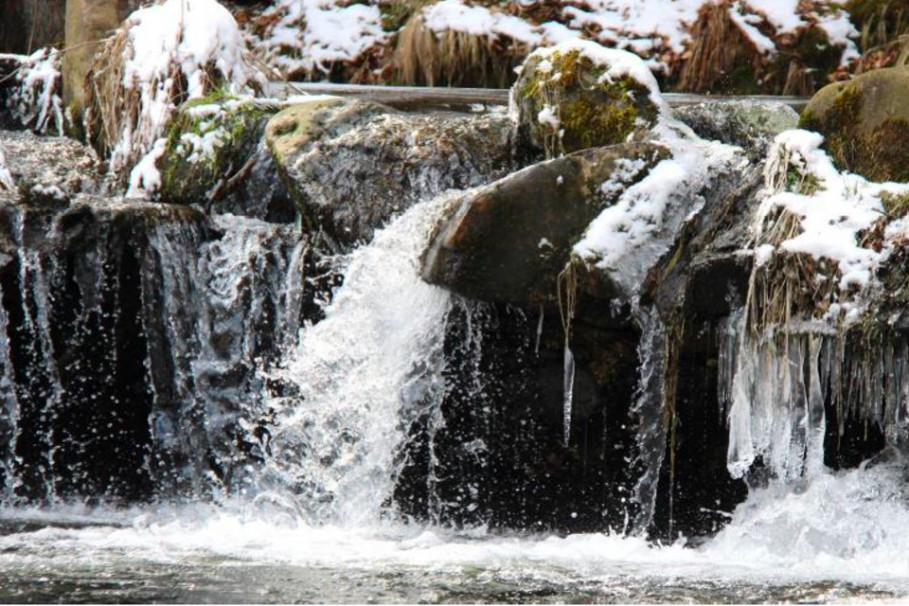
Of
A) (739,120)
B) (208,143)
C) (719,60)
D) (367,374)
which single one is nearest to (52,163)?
(208,143)

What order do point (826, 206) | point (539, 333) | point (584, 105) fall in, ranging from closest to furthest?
point (826, 206) → point (539, 333) → point (584, 105)

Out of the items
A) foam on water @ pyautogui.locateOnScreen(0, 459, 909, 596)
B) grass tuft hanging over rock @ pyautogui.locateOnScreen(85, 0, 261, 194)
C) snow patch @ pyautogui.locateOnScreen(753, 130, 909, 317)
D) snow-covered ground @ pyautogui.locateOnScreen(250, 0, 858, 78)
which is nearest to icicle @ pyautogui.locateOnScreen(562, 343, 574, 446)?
foam on water @ pyautogui.locateOnScreen(0, 459, 909, 596)

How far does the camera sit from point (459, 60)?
356 inches

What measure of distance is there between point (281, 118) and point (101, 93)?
58.2 inches

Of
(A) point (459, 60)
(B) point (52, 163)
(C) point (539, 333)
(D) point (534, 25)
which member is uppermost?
(D) point (534, 25)

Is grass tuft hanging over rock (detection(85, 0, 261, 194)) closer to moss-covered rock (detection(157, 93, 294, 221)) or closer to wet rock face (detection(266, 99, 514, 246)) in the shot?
moss-covered rock (detection(157, 93, 294, 221))

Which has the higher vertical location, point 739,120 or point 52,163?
point 739,120

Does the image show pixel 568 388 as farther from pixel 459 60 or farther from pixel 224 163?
pixel 459 60

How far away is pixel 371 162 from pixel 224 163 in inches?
33.3

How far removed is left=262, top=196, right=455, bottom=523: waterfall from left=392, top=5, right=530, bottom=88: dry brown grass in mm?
3620

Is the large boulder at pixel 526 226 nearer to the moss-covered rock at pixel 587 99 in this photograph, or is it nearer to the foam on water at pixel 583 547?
the moss-covered rock at pixel 587 99

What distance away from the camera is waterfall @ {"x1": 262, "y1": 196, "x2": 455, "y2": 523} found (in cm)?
538

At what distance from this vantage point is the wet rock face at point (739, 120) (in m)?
6.06

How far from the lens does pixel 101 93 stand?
705cm
